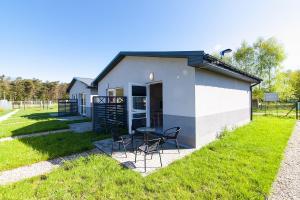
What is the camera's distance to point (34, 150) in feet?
19.0

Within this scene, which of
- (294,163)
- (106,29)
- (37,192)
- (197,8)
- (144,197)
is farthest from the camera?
(106,29)

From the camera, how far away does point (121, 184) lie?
3.49 metres

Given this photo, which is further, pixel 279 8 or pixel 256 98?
pixel 256 98

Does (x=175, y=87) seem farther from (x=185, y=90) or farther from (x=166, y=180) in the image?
(x=166, y=180)

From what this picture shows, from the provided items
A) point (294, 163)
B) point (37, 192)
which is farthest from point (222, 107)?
point (37, 192)

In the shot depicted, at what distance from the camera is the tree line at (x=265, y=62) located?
23.5 metres

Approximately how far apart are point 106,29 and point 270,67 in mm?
24303

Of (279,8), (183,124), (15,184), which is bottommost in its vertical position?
(15,184)

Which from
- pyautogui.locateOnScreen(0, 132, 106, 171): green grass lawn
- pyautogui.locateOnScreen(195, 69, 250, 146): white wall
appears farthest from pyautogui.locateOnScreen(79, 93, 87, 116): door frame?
pyautogui.locateOnScreen(195, 69, 250, 146): white wall

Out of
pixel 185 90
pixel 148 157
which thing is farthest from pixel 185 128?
pixel 148 157

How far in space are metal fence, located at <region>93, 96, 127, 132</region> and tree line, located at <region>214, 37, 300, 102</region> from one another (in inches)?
800

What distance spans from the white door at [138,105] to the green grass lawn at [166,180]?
Answer: 2722 millimetres

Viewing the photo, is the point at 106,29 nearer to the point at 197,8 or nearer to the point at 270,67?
the point at 197,8

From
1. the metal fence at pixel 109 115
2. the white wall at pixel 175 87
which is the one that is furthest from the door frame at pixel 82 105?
the white wall at pixel 175 87
